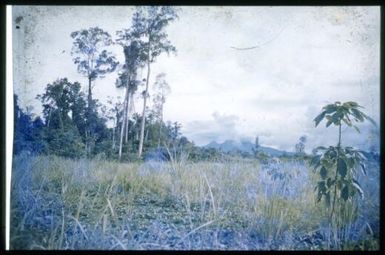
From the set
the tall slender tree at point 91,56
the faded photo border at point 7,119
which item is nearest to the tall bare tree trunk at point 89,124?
the tall slender tree at point 91,56

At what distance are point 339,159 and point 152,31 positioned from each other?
130 cm

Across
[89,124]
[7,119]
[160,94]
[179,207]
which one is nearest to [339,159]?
A: [179,207]

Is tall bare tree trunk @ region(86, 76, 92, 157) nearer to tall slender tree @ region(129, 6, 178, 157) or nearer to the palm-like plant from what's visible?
tall slender tree @ region(129, 6, 178, 157)

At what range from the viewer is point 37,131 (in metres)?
2.54

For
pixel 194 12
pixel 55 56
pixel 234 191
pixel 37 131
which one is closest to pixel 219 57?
pixel 194 12

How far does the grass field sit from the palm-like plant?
6 centimetres

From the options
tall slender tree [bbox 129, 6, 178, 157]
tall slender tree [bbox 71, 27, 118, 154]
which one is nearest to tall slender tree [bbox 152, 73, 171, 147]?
tall slender tree [bbox 129, 6, 178, 157]

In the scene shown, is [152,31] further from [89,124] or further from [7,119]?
[7,119]

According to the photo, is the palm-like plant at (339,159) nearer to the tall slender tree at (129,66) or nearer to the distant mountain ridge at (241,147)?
the distant mountain ridge at (241,147)

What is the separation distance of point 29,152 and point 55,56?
565 millimetres

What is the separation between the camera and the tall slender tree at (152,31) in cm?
255

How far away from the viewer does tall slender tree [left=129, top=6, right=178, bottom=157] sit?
255cm

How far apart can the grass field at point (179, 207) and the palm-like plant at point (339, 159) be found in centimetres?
6

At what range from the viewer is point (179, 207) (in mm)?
2543
